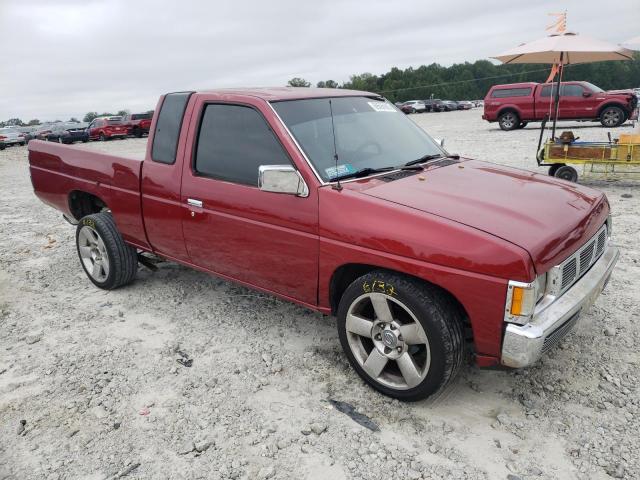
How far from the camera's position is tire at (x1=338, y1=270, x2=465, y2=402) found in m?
2.75

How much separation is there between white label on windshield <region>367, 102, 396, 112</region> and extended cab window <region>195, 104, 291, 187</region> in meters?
1.10

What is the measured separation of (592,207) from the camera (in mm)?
3195

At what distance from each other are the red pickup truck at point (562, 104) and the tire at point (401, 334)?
17.8 meters

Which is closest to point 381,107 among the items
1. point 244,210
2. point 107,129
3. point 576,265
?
point 244,210

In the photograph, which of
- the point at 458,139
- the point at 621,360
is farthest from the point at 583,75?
the point at 621,360

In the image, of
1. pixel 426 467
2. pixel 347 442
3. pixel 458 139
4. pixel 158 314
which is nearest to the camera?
pixel 426 467

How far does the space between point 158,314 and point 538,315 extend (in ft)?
10.5

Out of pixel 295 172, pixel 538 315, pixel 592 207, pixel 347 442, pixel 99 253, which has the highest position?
pixel 295 172

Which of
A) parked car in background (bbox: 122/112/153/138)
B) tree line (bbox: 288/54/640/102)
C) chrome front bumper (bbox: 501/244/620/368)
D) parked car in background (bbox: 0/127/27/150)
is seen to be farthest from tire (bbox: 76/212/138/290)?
tree line (bbox: 288/54/640/102)

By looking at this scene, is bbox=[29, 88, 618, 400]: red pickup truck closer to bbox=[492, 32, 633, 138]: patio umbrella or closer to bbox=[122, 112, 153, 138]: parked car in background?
bbox=[492, 32, 633, 138]: patio umbrella

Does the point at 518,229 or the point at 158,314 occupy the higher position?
the point at 518,229

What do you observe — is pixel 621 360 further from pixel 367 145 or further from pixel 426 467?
pixel 367 145

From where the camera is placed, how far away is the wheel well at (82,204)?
530 centimetres

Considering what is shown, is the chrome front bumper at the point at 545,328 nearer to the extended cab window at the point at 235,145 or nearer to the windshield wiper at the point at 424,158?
the windshield wiper at the point at 424,158
